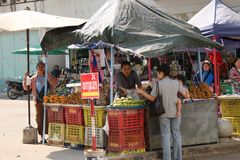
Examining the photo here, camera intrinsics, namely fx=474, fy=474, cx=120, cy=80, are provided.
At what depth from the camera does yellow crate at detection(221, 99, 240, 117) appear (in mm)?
10039

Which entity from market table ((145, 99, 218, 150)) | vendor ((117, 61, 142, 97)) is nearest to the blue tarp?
Result: market table ((145, 99, 218, 150))

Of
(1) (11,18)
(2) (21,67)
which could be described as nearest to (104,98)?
(1) (11,18)

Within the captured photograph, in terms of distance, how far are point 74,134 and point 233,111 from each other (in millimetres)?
3422

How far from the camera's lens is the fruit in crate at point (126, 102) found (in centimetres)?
824

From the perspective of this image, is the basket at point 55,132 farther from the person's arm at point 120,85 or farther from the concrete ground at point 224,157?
the concrete ground at point 224,157

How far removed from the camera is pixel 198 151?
8.91m

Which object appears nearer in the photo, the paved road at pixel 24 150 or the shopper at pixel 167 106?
the shopper at pixel 167 106

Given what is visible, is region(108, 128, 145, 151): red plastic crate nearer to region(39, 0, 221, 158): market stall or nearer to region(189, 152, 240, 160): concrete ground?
region(39, 0, 221, 158): market stall

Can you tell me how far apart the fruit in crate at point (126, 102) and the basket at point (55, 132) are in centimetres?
197

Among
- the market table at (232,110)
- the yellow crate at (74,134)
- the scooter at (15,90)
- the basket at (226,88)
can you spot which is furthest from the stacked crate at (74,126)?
the scooter at (15,90)

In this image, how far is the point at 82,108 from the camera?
9.30m

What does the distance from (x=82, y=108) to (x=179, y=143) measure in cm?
222

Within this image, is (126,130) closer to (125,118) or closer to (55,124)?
(125,118)

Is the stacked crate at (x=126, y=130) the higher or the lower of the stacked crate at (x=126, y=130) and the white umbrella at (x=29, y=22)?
the lower
